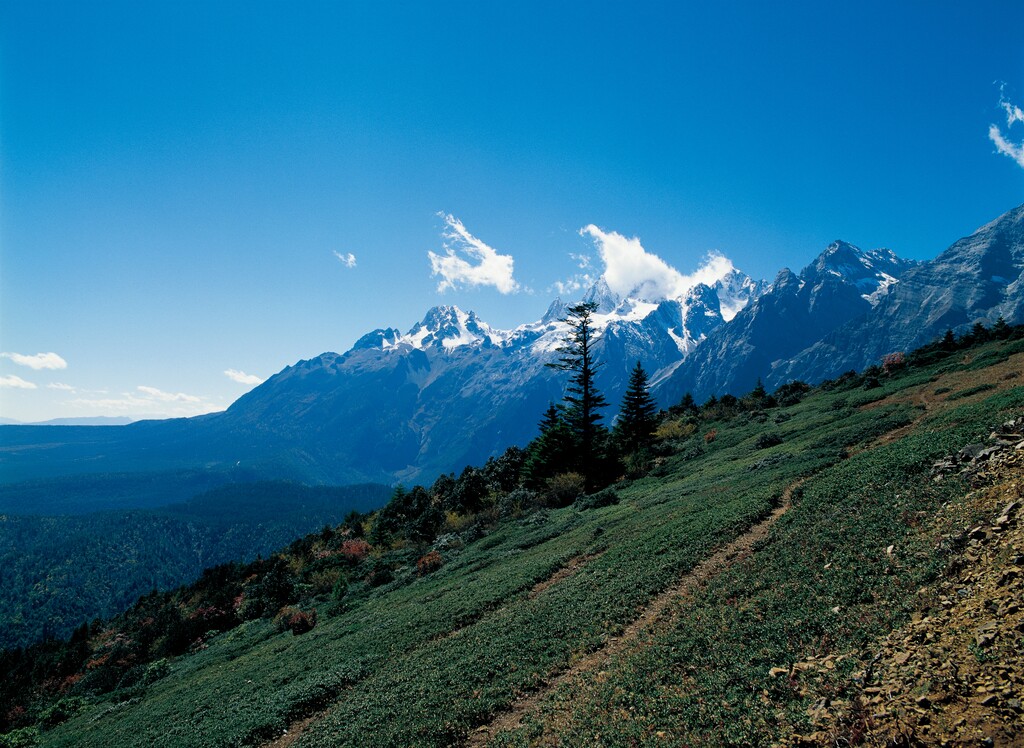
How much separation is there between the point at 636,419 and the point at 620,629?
43.0m

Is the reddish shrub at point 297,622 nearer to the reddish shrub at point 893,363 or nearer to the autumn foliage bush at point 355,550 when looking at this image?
the autumn foliage bush at point 355,550

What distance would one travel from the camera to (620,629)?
1402 centimetres

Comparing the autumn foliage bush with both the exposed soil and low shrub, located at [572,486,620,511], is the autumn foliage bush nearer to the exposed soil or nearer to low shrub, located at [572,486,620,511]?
low shrub, located at [572,486,620,511]

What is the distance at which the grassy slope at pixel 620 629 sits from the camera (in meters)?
10.1

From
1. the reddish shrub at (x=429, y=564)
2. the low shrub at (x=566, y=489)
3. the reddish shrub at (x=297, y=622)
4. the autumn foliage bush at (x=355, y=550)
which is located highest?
the low shrub at (x=566, y=489)

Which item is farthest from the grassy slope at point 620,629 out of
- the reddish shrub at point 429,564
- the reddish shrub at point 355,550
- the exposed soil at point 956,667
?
the reddish shrub at point 355,550

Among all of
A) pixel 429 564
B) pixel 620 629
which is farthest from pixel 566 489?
pixel 620 629

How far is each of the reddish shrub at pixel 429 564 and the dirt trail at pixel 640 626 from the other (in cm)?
1872

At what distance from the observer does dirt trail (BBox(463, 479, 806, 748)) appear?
11.8 meters

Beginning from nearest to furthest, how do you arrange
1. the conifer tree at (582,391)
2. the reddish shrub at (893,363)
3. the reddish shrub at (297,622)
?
1. the reddish shrub at (297,622)
2. the reddish shrub at (893,363)
3. the conifer tree at (582,391)

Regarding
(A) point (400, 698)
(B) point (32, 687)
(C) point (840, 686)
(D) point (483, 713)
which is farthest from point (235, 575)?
(C) point (840, 686)

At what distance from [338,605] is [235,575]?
23.0m

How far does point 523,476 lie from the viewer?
154 feet

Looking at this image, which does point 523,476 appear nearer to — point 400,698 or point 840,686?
point 400,698
